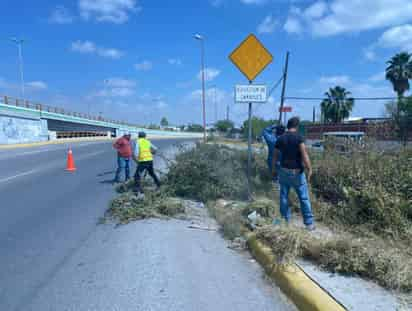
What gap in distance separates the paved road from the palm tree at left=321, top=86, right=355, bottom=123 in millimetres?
41469

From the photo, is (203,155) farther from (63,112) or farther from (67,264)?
(63,112)

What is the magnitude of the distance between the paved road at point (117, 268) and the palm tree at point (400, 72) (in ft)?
132

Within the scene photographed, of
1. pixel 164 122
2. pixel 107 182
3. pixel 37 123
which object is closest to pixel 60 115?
pixel 37 123

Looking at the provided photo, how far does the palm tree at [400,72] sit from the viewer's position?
115ft

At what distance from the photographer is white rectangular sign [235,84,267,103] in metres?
5.73

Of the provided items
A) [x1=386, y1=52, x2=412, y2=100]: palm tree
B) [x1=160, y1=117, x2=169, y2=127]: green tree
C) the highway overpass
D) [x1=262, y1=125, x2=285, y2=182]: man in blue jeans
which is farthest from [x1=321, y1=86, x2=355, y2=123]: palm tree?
[x1=160, y1=117, x2=169, y2=127]: green tree

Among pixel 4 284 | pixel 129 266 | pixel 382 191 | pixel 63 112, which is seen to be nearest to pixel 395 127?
pixel 382 191

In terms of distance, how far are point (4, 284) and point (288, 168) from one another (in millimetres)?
4017

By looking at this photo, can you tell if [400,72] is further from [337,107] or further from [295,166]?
[295,166]

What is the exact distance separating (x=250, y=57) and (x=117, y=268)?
15.0 feet

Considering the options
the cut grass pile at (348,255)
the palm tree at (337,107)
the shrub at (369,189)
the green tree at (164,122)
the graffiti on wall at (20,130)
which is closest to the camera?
the cut grass pile at (348,255)

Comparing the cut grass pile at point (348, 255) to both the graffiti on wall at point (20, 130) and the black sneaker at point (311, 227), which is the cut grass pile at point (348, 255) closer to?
the black sneaker at point (311, 227)

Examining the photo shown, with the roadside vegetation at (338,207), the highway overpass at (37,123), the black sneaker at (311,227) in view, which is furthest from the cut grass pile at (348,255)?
the highway overpass at (37,123)

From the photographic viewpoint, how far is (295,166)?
176 inches
